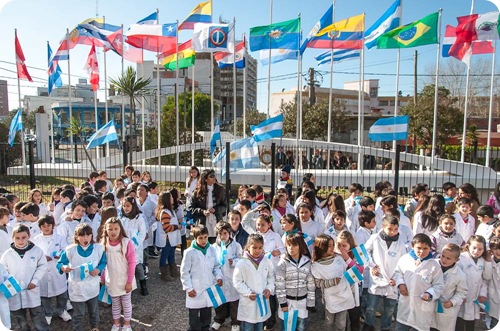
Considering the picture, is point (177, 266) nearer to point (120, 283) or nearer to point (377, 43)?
point (120, 283)

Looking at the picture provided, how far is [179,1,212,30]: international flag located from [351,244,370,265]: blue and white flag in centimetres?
1036

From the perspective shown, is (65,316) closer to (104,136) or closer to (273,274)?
(273,274)

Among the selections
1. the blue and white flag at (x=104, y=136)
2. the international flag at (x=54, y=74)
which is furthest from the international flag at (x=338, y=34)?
the international flag at (x=54, y=74)

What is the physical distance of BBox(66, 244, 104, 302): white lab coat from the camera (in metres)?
3.82

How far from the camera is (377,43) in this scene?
10.8 meters

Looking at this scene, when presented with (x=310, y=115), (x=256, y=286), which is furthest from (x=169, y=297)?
(x=310, y=115)

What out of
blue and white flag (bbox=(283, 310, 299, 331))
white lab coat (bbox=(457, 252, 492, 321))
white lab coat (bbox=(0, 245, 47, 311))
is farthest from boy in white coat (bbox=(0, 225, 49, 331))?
white lab coat (bbox=(457, 252, 492, 321))

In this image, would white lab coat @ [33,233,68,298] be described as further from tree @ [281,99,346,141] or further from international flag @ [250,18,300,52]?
tree @ [281,99,346,141]

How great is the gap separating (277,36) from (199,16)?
108 inches

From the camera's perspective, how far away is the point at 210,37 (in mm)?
11453

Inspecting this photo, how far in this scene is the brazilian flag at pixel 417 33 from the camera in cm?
1011

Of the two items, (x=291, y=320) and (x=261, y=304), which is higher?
(x=261, y=304)

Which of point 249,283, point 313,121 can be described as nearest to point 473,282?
point 249,283

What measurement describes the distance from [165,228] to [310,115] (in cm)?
1823
